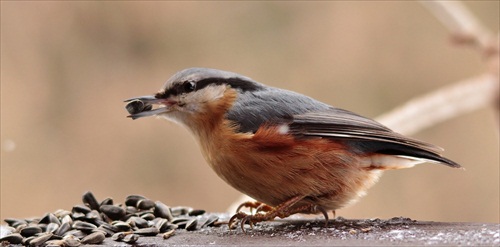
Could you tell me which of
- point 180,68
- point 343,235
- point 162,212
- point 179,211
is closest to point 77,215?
point 162,212

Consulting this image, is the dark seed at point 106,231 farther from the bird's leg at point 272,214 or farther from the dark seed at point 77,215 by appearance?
the bird's leg at point 272,214

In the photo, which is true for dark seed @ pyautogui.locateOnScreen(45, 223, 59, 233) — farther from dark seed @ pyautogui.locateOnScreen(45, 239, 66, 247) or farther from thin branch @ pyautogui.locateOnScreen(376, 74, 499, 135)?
thin branch @ pyautogui.locateOnScreen(376, 74, 499, 135)

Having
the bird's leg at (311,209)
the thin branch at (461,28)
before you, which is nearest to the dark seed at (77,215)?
the bird's leg at (311,209)

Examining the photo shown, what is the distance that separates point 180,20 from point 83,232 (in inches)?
131

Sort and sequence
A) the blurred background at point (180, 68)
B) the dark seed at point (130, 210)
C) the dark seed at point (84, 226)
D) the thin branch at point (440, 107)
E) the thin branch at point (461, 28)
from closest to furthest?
1. the dark seed at point (84, 226)
2. the dark seed at point (130, 210)
3. the thin branch at point (461, 28)
4. the thin branch at point (440, 107)
5. the blurred background at point (180, 68)

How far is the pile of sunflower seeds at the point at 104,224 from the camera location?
2.35m

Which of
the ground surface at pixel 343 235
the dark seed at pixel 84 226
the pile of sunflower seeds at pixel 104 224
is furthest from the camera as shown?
the dark seed at pixel 84 226

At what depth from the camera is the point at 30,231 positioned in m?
2.45

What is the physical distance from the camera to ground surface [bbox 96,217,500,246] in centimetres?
211

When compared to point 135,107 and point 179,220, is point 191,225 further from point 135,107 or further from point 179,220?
point 135,107

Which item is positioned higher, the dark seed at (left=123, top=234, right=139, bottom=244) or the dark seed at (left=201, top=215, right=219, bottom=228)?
the dark seed at (left=201, top=215, right=219, bottom=228)

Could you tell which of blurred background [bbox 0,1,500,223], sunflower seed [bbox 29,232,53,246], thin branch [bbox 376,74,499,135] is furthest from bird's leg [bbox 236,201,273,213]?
blurred background [bbox 0,1,500,223]

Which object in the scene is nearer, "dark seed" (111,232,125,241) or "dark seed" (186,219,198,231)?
"dark seed" (111,232,125,241)

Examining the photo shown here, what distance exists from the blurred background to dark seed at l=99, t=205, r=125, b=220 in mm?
2270
